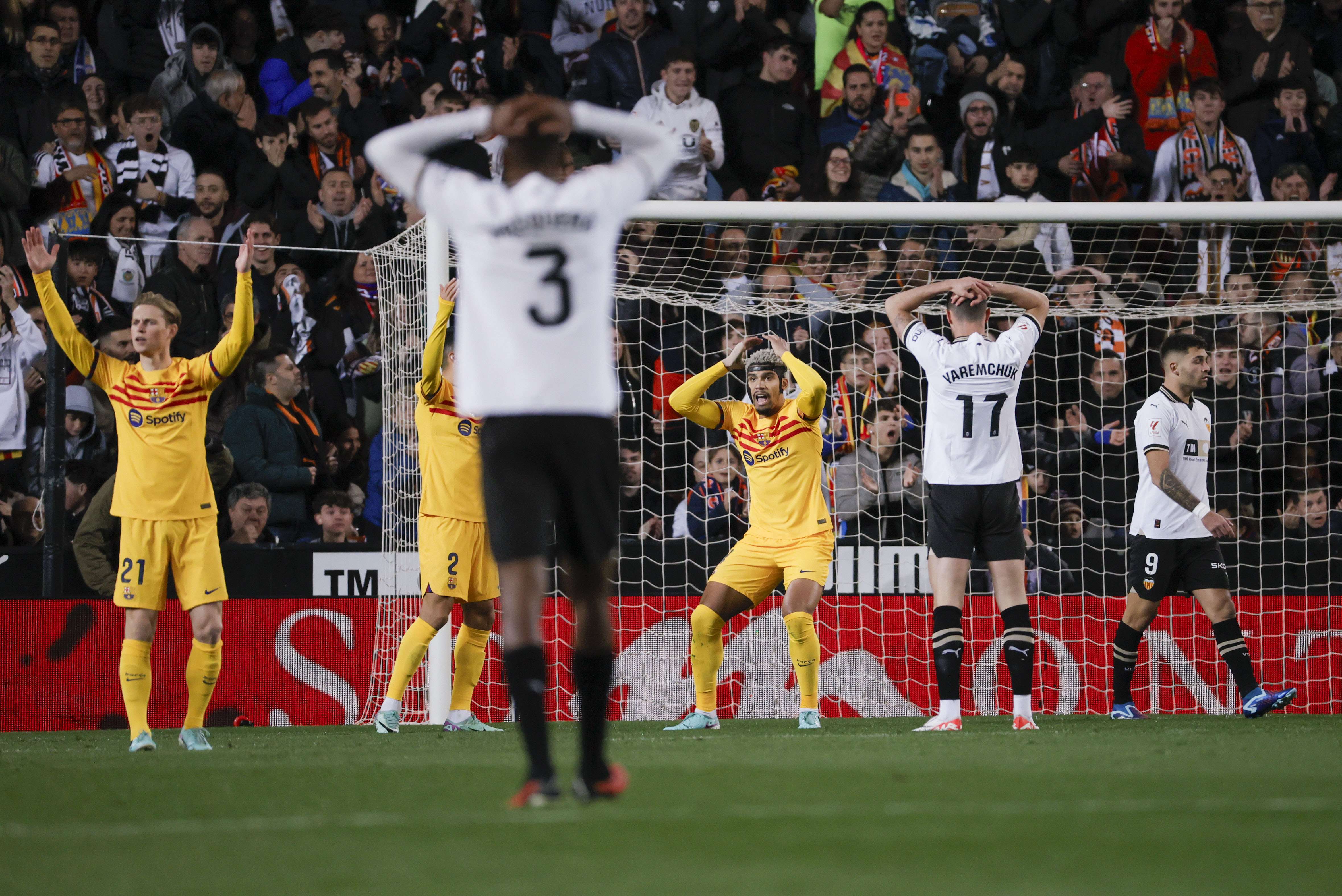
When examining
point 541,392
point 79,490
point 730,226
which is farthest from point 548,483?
point 730,226

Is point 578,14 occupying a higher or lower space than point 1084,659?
higher

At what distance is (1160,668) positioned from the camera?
1055cm

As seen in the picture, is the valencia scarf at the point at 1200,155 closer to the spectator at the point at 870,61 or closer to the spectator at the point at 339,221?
the spectator at the point at 870,61

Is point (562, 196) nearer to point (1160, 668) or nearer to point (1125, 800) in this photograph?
point (1125, 800)

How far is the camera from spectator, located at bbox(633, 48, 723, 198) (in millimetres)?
12930

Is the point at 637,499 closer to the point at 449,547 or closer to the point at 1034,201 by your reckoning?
the point at 449,547

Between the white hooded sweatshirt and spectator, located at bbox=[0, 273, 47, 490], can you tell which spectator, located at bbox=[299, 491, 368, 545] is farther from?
the white hooded sweatshirt

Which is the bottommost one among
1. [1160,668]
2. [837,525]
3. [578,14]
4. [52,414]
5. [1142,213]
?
[1160,668]

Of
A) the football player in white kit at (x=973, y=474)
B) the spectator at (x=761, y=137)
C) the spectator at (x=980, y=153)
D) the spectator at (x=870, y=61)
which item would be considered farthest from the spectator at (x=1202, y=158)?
the football player in white kit at (x=973, y=474)

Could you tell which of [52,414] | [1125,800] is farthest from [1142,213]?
[52,414]

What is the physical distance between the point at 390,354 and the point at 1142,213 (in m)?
5.11

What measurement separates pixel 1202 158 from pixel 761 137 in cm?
398

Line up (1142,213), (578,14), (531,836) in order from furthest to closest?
(578,14) < (1142,213) < (531,836)

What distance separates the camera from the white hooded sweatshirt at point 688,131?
12719mm
